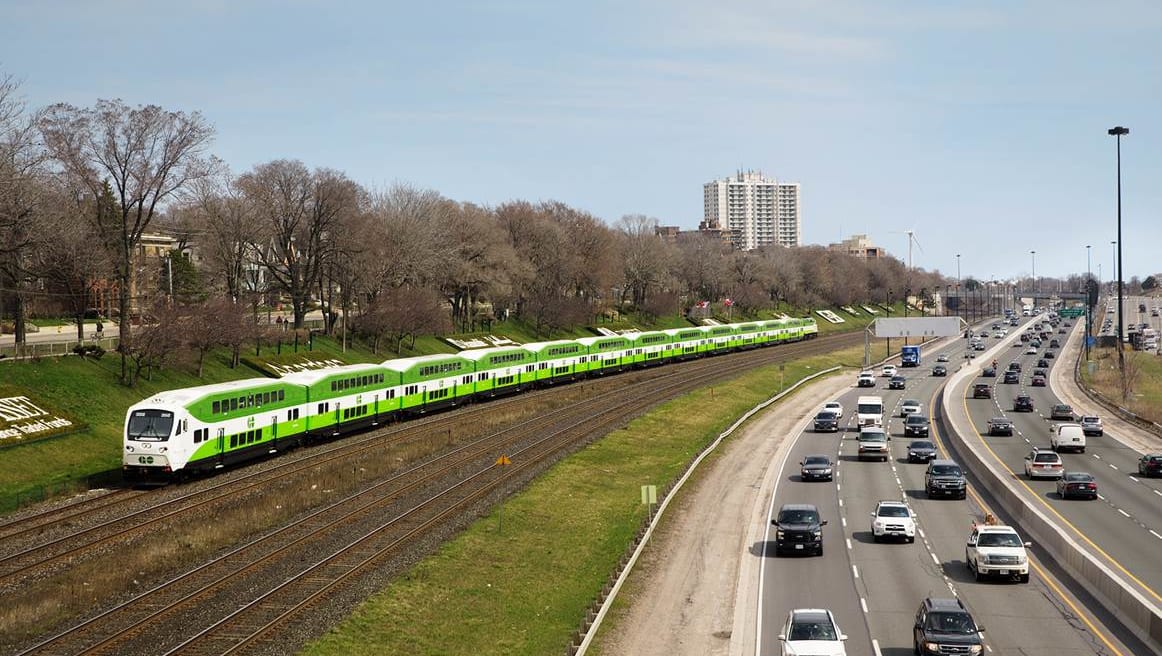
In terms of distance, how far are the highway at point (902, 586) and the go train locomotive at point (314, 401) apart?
23.2 meters

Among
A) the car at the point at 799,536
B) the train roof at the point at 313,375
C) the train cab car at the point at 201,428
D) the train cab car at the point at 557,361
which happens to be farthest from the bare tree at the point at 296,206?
the car at the point at 799,536

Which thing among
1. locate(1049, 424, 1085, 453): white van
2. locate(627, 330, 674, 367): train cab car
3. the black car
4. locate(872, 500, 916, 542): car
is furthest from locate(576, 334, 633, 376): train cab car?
locate(872, 500, 916, 542): car

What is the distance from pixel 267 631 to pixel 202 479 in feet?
70.4

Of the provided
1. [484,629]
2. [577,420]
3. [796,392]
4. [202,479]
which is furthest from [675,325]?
[484,629]

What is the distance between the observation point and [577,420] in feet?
220

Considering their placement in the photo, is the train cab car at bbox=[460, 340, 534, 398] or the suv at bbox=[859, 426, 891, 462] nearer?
the suv at bbox=[859, 426, 891, 462]

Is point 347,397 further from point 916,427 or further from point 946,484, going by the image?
point 916,427

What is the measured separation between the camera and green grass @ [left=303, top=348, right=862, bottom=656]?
26.0 meters

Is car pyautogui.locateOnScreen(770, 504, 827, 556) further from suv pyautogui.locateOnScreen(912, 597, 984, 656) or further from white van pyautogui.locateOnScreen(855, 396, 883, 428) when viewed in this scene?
white van pyautogui.locateOnScreen(855, 396, 883, 428)

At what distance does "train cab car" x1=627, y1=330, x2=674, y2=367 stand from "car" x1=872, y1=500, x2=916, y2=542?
6659 cm

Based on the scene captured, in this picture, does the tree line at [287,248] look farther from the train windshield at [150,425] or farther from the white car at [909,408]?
the white car at [909,408]

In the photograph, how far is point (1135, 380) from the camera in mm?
101000

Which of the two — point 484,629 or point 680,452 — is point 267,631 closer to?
point 484,629

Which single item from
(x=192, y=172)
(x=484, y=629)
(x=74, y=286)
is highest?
(x=192, y=172)
